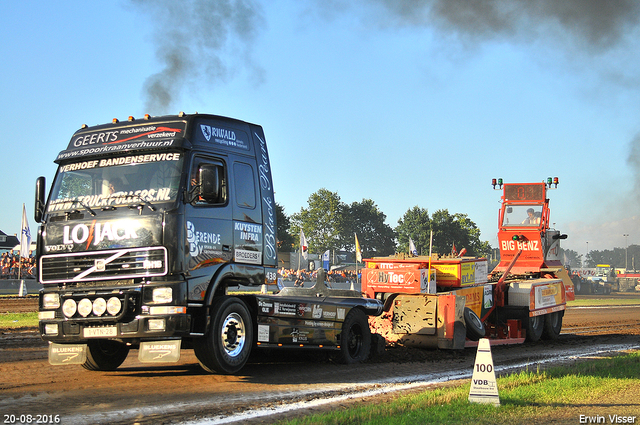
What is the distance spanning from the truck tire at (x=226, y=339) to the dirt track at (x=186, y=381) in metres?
0.25

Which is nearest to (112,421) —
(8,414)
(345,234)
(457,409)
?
(8,414)

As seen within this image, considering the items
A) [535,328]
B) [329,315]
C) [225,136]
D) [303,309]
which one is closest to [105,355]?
[303,309]

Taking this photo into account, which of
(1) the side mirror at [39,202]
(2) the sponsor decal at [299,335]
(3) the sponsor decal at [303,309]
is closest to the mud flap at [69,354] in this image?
(1) the side mirror at [39,202]

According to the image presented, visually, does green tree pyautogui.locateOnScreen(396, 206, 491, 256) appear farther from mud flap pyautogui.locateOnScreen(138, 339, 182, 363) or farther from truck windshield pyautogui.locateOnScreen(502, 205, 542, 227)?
mud flap pyautogui.locateOnScreen(138, 339, 182, 363)

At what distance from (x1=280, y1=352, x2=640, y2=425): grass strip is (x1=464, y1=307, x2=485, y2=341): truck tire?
3407 mm

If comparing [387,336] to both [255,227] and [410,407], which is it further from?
[410,407]

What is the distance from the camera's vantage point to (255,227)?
9648 mm

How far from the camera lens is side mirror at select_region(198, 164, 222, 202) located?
8391 millimetres

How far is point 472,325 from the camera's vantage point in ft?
42.4

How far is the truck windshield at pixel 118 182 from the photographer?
8422mm

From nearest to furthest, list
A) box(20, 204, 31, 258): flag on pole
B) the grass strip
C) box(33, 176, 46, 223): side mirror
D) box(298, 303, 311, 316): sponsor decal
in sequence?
the grass strip → box(33, 176, 46, 223): side mirror → box(298, 303, 311, 316): sponsor decal → box(20, 204, 31, 258): flag on pole

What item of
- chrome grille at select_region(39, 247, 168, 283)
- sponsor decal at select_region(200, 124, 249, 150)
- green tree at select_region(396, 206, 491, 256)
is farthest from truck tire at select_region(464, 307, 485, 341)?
green tree at select_region(396, 206, 491, 256)

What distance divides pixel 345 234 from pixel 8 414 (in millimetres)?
112061

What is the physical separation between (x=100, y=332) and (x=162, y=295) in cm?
98
